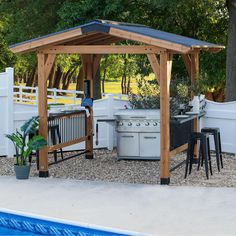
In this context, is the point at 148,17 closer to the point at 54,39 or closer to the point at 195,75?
the point at 195,75

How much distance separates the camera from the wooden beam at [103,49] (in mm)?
11453

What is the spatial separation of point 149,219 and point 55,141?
4.79 meters

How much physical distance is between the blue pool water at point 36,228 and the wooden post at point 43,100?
4.66 meters

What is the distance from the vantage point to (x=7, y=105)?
14.4 meters

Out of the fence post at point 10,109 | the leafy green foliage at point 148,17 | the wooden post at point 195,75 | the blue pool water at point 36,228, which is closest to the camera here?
the blue pool water at point 36,228

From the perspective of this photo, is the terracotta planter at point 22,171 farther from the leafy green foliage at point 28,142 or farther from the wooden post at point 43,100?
the wooden post at point 43,100

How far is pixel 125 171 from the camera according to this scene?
41.9ft

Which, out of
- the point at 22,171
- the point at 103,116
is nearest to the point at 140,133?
the point at 103,116

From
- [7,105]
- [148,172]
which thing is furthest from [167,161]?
[7,105]

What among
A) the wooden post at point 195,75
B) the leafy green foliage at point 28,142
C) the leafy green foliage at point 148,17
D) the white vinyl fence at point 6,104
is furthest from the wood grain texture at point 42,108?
the leafy green foliage at point 148,17

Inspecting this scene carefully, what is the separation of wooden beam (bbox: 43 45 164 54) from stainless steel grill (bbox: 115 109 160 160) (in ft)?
7.09

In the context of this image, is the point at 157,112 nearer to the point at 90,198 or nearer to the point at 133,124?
the point at 133,124

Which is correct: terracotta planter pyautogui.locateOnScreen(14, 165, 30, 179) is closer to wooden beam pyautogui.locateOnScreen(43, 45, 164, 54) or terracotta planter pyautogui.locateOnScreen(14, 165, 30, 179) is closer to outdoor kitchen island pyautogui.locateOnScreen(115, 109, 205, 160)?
wooden beam pyautogui.locateOnScreen(43, 45, 164, 54)

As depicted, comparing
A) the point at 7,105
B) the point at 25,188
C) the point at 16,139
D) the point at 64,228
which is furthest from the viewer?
the point at 7,105
